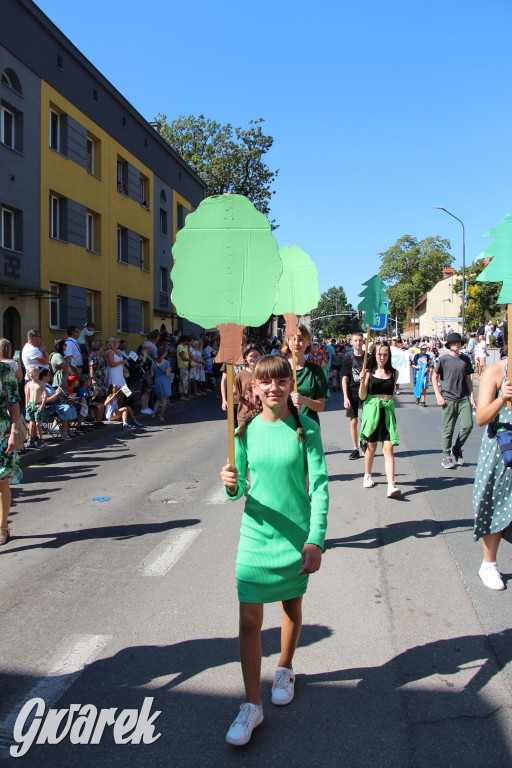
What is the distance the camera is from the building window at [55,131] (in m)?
20.2

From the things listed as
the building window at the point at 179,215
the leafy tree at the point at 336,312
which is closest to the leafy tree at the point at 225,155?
the building window at the point at 179,215

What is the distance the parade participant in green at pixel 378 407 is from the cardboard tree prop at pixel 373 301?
391 millimetres

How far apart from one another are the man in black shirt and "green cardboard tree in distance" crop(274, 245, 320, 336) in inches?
149

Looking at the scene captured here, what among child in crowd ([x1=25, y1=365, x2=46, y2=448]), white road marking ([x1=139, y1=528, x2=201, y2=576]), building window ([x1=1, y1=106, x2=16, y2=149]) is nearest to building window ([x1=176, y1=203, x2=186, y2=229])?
building window ([x1=1, y1=106, x2=16, y2=149])

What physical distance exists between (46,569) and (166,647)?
1.84 m

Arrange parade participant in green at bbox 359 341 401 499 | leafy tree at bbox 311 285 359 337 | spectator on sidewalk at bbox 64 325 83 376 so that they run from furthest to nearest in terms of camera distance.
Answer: leafy tree at bbox 311 285 359 337
spectator on sidewalk at bbox 64 325 83 376
parade participant in green at bbox 359 341 401 499

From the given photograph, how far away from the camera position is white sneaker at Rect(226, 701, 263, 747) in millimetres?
2689

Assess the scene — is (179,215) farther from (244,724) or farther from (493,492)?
(244,724)

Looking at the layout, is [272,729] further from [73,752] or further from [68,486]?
[68,486]

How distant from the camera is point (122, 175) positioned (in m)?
25.9

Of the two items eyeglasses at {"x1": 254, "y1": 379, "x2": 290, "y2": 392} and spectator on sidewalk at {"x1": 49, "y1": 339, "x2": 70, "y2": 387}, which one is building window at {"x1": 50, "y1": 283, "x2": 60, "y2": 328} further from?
eyeglasses at {"x1": 254, "y1": 379, "x2": 290, "y2": 392}

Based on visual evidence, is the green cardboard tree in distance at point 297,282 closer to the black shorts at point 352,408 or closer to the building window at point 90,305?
the black shorts at point 352,408

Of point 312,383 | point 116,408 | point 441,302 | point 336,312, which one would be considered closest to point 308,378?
point 312,383

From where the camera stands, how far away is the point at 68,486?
839 cm
